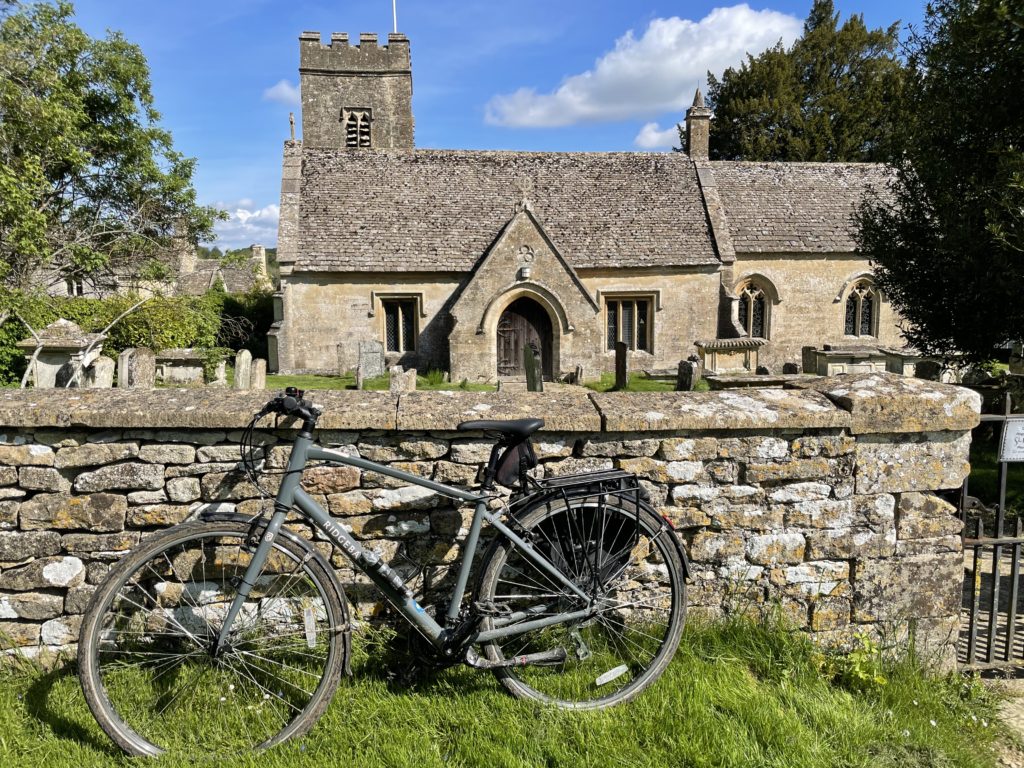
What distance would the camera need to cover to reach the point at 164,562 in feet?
10.4

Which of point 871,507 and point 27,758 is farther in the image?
point 871,507

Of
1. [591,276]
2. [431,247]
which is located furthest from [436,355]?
[591,276]

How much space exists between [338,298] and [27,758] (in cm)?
1818

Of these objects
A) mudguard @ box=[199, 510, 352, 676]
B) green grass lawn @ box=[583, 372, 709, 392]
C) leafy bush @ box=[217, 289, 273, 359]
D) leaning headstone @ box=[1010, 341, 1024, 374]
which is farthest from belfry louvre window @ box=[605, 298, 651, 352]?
mudguard @ box=[199, 510, 352, 676]

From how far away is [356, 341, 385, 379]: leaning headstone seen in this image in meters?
18.3

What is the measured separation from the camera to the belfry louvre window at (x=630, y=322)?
70.0 ft

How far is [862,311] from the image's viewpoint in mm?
23109

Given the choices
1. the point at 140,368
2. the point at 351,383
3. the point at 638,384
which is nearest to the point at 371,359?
the point at 351,383

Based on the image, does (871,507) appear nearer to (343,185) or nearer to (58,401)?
(58,401)

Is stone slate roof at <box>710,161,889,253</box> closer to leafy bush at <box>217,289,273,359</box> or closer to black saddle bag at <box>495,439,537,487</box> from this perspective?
leafy bush at <box>217,289,273,359</box>

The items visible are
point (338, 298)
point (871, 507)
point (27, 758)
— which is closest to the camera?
point (27, 758)

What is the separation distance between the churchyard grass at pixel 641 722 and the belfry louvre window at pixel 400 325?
17.8 m

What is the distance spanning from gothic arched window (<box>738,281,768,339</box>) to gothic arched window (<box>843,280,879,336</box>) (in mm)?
2973

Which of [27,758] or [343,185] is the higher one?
[343,185]
